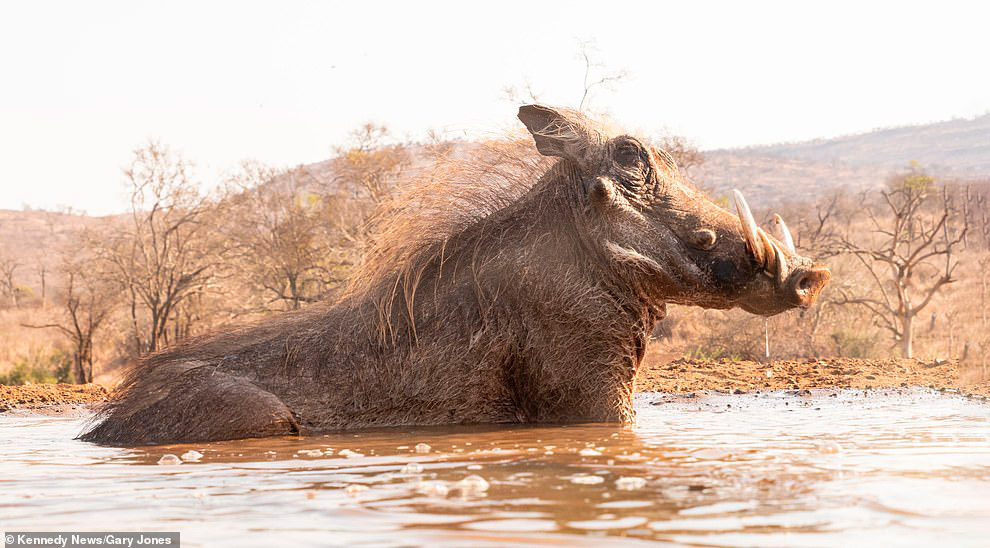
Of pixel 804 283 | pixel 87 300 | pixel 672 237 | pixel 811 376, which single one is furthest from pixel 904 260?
pixel 87 300

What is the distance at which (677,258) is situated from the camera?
7.10 m

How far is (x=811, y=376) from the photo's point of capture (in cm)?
1209

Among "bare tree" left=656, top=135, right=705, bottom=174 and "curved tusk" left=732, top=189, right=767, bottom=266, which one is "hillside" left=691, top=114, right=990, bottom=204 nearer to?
"bare tree" left=656, top=135, right=705, bottom=174

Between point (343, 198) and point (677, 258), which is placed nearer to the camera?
point (677, 258)

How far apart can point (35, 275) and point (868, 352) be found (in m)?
78.1

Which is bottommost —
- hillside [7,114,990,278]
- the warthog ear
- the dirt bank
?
the dirt bank

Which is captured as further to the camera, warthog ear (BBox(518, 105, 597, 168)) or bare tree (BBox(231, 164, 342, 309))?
bare tree (BBox(231, 164, 342, 309))

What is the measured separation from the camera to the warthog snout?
694cm

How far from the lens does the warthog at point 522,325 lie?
7031 mm

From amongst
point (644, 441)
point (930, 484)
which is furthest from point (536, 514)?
point (644, 441)

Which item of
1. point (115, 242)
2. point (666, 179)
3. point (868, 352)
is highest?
point (115, 242)

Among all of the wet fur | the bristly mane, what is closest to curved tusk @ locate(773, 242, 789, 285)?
the wet fur

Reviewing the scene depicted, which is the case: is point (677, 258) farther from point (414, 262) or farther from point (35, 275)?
point (35, 275)

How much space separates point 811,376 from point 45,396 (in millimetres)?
8435
